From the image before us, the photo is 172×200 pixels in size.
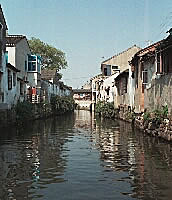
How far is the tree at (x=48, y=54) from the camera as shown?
220 feet

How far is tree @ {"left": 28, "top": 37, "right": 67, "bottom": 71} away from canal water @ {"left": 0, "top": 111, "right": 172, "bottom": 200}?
53.3 m

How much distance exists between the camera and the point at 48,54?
68.8m

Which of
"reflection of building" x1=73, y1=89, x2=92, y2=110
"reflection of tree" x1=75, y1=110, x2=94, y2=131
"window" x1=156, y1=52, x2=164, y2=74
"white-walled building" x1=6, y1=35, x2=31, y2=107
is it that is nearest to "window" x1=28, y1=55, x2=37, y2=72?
"white-walled building" x1=6, y1=35, x2=31, y2=107

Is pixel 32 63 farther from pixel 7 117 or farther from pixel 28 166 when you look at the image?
pixel 28 166

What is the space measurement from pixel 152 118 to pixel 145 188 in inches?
414

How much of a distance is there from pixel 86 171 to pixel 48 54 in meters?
60.5

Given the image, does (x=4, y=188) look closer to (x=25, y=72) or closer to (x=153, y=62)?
(x=153, y=62)

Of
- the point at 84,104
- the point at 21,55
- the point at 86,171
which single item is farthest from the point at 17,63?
the point at 84,104

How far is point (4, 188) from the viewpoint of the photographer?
808cm

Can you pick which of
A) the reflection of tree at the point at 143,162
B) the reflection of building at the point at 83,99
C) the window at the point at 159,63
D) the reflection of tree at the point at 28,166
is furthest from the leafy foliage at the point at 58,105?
the reflection of tree at the point at 28,166

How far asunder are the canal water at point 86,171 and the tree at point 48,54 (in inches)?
2097

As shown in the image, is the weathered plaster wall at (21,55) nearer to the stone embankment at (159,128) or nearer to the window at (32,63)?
the window at (32,63)

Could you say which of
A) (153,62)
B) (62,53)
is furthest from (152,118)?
(62,53)

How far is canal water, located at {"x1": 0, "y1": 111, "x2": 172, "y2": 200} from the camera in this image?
25.5 feet
